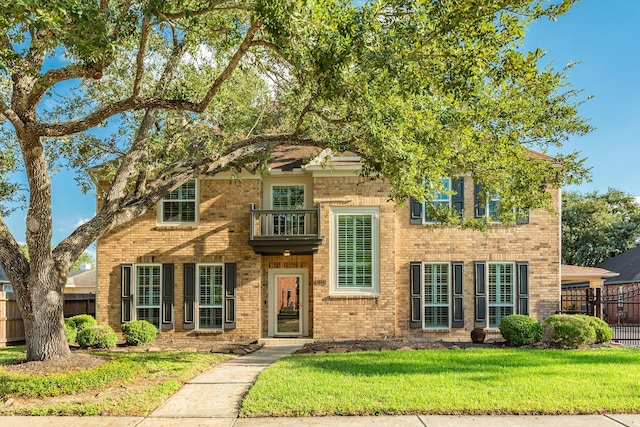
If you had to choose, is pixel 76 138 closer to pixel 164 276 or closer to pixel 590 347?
pixel 164 276

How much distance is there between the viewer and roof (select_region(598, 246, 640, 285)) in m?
28.1

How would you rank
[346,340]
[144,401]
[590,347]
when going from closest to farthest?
1. [144,401]
2. [590,347]
3. [346,340]

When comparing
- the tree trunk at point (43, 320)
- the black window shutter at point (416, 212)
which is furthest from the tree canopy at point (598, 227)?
the tree trunk at point (43, 320)

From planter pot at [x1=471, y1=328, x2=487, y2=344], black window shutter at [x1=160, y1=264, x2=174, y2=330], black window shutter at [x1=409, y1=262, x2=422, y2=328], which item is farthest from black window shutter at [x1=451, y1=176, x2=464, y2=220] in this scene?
black window shutter at [x1=160, y1=264, x2=174, y2=330]

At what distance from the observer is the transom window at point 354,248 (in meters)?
16.2

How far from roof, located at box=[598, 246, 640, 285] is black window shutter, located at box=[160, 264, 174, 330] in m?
23.3

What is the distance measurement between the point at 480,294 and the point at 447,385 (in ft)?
28.1

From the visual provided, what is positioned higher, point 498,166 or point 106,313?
point 498,166

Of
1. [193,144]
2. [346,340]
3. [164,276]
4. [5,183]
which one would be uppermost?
[193,144]

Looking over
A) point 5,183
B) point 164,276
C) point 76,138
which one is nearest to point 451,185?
point 164,276

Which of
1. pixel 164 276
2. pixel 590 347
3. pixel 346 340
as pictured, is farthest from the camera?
pixel 164 276

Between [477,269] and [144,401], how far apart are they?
37.6 ft

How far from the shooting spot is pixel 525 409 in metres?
6.96

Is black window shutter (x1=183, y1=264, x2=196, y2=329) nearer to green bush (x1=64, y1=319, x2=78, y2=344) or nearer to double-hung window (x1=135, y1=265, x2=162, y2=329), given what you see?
double-hung window (x1=135, y1=265, x2=162, y2=329)
